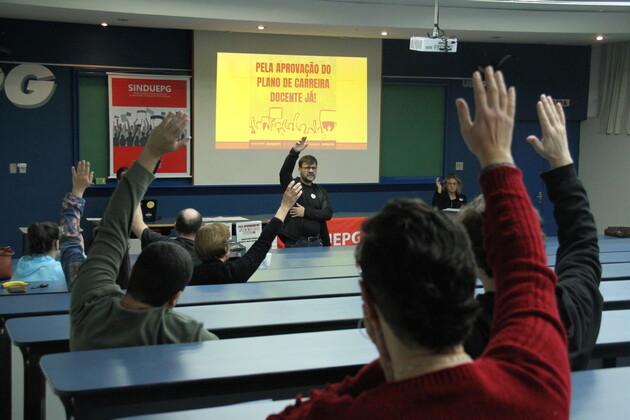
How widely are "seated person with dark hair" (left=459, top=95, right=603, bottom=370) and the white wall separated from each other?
8.84 meters

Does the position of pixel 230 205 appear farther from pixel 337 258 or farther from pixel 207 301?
pixel 207 301

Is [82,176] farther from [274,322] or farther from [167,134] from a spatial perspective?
[167,134]

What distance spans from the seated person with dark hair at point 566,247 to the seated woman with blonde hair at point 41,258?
3.11 metres

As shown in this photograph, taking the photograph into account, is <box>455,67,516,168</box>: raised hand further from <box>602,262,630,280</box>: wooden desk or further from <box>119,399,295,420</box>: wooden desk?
<box>602,262,630,280</box>: wooden desk

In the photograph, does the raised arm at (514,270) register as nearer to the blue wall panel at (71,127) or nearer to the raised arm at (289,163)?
the raised arm at (289,163)

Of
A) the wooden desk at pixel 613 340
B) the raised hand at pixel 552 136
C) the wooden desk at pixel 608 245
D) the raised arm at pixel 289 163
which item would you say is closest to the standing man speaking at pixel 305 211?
the raised arm at pixel 289 163

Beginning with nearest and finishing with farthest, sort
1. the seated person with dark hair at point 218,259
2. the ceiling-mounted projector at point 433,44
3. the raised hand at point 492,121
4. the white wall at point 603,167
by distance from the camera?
1. the raised hand at point 492,121
2. the seated person with dark hair at point 218,259
3. the ceiling-mounted projector at point 433,44
4. the white wall at point 603,167

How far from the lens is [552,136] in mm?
1326

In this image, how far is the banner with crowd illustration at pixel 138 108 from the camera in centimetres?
817

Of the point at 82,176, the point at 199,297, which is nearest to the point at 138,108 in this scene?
the point at 199,297

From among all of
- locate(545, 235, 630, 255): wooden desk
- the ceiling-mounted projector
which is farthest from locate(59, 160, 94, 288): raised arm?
the ceiling-mounted projector

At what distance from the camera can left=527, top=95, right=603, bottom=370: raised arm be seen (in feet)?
4.40

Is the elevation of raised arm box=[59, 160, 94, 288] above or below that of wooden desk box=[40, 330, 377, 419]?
above

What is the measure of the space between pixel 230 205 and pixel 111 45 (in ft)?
7.84
